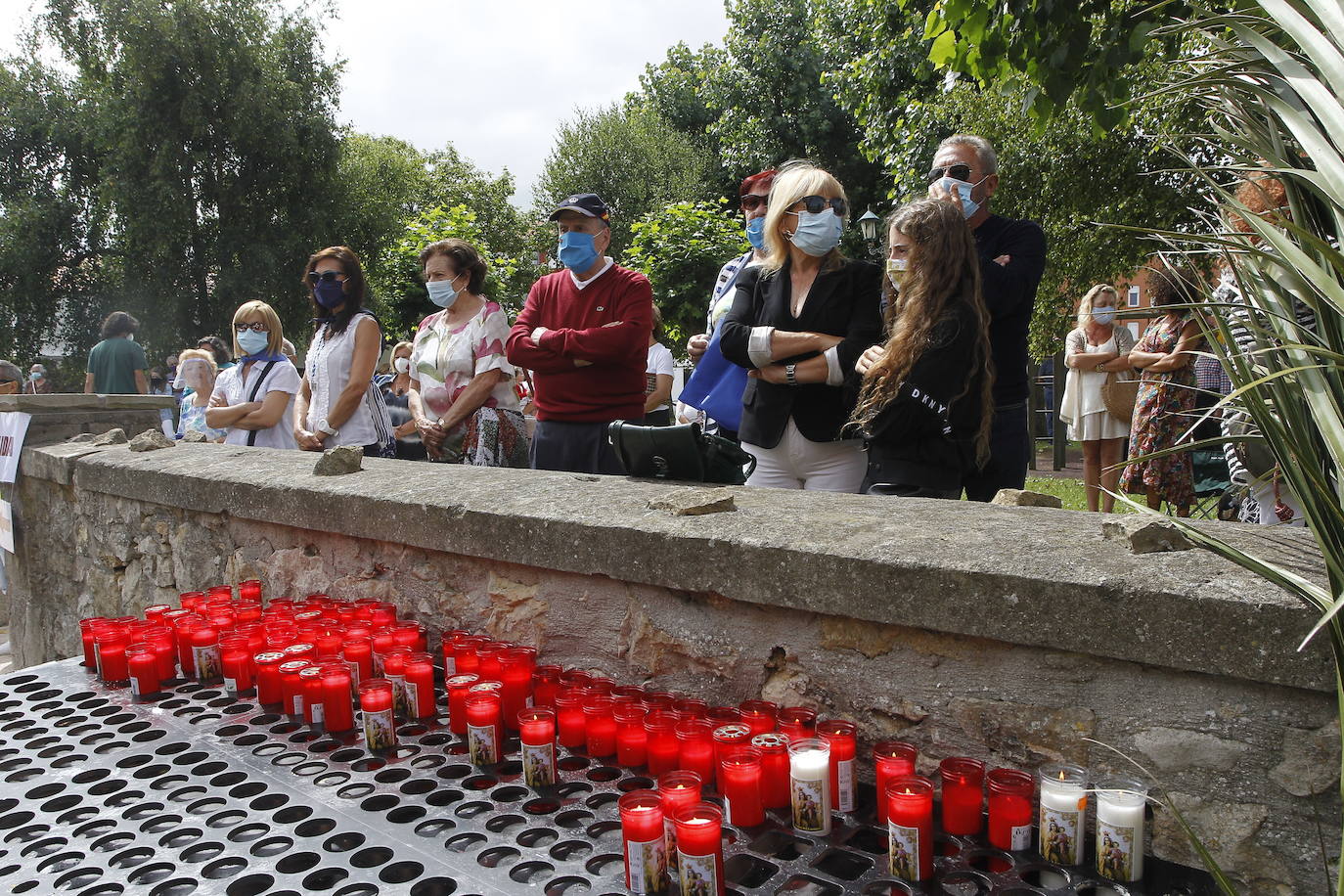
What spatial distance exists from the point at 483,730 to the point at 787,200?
2.16 metres

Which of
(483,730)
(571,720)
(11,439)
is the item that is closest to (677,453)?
(571,720)

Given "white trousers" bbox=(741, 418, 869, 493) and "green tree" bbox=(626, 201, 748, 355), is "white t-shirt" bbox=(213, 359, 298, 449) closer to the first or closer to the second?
"white trousers" bbox=(741, 418, 869, 493)

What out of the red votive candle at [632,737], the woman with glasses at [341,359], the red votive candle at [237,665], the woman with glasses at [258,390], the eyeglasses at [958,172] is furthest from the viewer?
the woman with glasses at [258,390]

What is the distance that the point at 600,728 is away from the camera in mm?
2248

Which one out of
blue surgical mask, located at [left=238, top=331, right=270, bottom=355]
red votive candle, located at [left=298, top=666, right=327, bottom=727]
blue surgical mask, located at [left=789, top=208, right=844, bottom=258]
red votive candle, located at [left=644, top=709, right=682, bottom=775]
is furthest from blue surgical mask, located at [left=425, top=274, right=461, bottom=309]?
red votive candle, located at [left=644, top=709, right=682, bottom=775]

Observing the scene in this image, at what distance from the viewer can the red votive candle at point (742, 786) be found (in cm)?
187

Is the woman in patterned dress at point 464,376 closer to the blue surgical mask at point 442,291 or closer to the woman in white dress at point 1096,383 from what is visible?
the blue surgical mask at point 442,291

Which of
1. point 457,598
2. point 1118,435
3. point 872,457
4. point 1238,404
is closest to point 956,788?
point 1238,404

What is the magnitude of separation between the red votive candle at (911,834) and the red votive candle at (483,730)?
0.99 meters

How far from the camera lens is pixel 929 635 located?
198cm

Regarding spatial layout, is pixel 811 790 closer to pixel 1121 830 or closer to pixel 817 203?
pixel 1121 830

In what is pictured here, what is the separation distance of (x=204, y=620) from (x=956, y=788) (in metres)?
2.48

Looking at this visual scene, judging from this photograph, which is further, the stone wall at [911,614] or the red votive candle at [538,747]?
the red votive candle at [538,747]

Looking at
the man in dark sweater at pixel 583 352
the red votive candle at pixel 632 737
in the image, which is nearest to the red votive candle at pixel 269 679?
the red votive candle at pixel 632 737
